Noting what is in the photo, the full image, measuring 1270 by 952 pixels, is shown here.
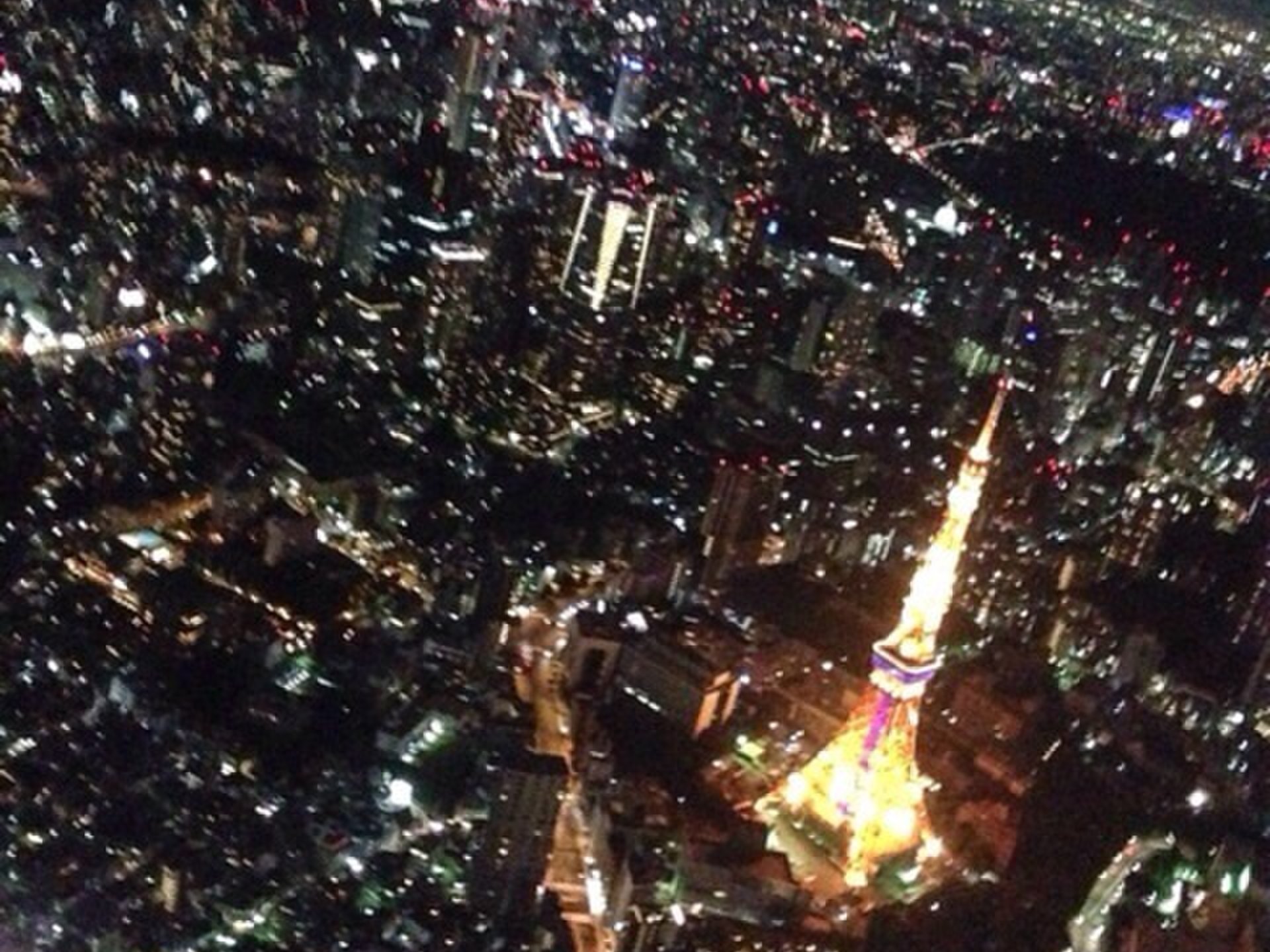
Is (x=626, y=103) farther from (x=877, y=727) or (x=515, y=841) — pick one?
(x=515, y=841)

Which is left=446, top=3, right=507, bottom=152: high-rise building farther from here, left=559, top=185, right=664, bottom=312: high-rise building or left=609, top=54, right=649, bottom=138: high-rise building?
left=559, top=185, right=664, bottom=312: high-rise building

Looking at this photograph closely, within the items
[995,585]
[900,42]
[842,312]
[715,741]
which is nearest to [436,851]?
[715,741]

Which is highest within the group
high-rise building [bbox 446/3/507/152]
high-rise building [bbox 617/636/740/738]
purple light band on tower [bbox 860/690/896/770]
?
high-rise building [bbox 446/3/507/152]

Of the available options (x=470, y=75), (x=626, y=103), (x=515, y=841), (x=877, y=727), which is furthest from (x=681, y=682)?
(x=626, y=103)

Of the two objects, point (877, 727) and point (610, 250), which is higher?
point (610, 250)

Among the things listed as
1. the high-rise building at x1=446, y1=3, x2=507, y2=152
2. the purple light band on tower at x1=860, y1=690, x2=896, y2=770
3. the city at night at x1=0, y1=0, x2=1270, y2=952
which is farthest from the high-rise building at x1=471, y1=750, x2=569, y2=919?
the high-rise building at x1=446, y1=3, x2=507, y2=152

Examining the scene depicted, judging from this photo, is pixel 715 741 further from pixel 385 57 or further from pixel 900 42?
pixel 900 42
